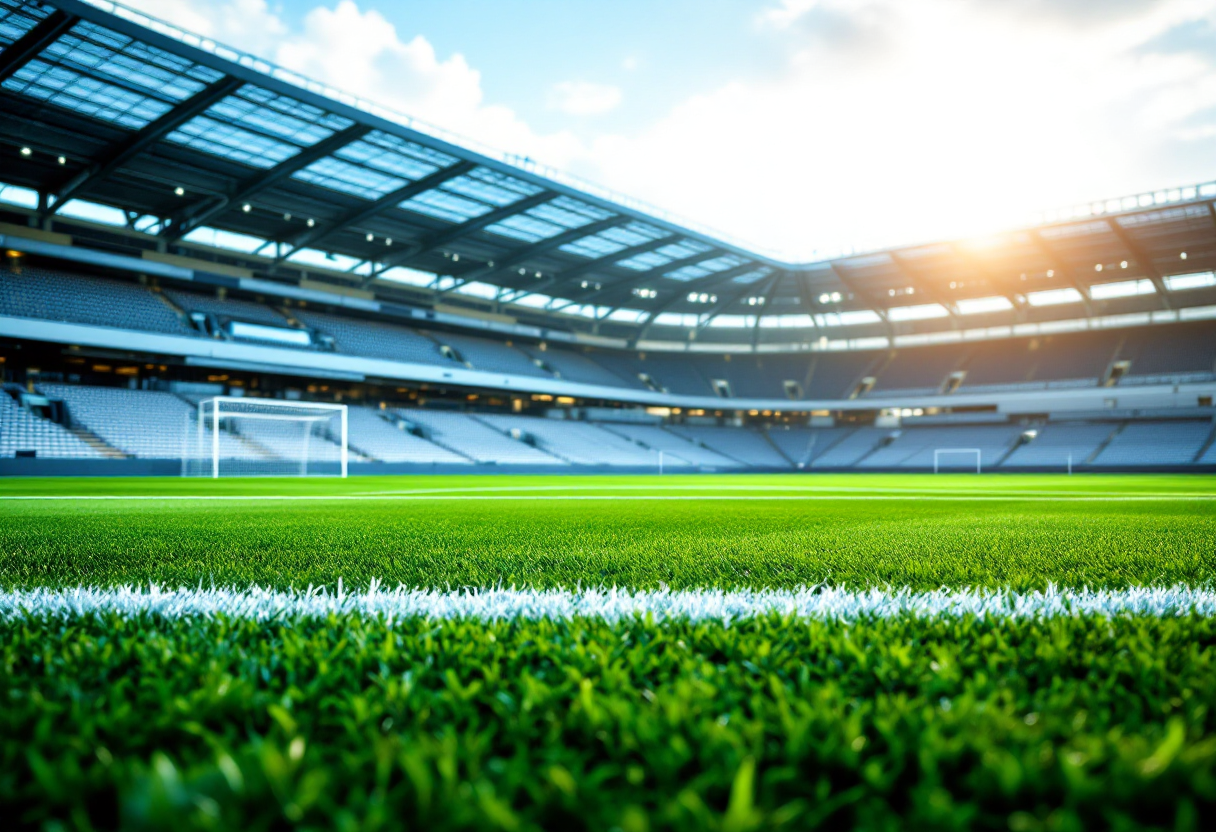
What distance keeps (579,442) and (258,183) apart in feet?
73.7

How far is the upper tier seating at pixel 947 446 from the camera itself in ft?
152

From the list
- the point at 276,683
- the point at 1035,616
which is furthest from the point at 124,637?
the point at 1035,616

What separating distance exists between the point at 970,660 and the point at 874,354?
5791 centimetres

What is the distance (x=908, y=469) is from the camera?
4628 centimetres

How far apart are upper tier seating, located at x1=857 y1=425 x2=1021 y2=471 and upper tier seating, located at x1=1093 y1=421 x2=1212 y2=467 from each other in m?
5.46

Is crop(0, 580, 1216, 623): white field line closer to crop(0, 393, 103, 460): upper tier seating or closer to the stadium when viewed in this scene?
the stadium

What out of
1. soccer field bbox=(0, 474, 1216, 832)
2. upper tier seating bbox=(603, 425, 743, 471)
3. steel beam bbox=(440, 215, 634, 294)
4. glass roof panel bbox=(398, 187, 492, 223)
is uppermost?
glass roof panel bbox=(398, 187, 492, 223)

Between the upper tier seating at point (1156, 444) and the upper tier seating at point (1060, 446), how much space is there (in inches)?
32.1

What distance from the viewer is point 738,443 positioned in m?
54.3

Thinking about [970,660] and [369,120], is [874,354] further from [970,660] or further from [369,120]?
[970,660]

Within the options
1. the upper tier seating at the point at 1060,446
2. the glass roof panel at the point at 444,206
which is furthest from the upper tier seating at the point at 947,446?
the glass roof panel at the point at 444,206

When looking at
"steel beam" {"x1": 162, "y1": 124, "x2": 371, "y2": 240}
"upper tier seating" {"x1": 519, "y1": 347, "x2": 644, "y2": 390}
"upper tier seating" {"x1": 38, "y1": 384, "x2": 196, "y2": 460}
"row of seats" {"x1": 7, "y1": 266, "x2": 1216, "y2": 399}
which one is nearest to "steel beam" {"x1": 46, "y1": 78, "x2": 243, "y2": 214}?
"steel beam" {"x1": 162, "y1": 124, "x2": 371, "y2": 240}

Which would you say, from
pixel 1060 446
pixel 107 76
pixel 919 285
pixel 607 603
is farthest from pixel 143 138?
pixel 1060 446

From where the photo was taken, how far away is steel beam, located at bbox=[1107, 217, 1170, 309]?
1386 inches
